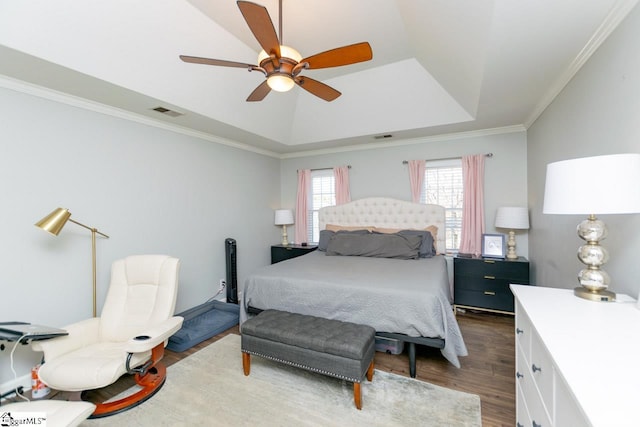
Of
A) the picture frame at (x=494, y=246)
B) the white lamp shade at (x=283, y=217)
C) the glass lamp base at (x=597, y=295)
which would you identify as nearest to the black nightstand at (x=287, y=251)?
the white lamp shade at (x=283, y=217)

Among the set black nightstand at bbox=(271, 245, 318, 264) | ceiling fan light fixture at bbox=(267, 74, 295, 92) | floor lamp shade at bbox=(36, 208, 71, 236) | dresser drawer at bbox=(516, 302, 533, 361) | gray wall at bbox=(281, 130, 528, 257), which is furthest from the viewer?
black nightstand at bbox=(271, 245, 318, 264)

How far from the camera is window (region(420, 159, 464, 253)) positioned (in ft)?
13.5

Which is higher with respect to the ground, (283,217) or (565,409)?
(283,217)

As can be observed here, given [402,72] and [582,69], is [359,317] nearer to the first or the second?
[582,69]

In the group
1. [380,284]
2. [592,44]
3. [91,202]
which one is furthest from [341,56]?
[91,202]

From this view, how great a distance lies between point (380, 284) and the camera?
2.46 m

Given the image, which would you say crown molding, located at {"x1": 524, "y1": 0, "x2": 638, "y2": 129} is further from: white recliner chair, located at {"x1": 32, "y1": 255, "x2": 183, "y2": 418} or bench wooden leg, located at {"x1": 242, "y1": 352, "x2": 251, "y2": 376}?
white recliner chair, located at {"x1": 32, "y1": 255, "x2": 183, "y2": 418}

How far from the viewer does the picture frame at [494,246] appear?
3705 mm

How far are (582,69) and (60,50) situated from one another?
3823 millimetres

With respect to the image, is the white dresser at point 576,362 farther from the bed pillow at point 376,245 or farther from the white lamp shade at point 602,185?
the bed pillow at point 376,245

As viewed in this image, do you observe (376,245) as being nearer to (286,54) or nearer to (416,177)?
(416,177)

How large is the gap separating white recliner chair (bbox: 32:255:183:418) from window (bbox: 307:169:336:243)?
2.95 meters

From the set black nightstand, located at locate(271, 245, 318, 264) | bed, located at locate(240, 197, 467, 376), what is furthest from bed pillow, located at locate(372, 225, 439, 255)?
black nightstand, located at locate(271, 245, 318, 264)

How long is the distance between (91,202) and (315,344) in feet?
8.26
